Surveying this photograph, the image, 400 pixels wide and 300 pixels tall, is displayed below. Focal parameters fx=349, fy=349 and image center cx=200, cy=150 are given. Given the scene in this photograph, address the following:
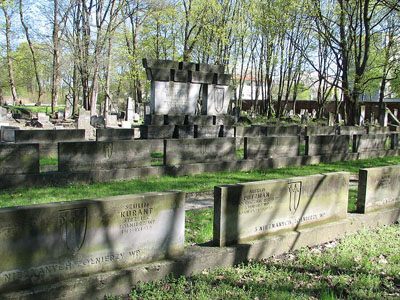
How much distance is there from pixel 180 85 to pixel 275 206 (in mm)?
9936

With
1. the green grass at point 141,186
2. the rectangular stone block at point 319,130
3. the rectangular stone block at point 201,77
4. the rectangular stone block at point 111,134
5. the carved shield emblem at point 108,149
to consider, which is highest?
the rectangular stone block at point 201,77

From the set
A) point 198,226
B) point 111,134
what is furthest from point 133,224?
point 111,134

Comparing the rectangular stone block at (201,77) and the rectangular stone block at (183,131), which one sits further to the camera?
the rectangular stone block at (201,77)

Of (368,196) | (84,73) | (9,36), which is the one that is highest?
(9,36)

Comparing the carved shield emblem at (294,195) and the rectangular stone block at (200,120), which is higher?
the rectangular stone block at (200,120)

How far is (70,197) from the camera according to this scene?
284 inches

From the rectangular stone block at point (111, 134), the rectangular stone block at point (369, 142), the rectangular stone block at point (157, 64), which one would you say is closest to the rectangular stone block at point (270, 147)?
the rectangular stone block at point (369, 142)

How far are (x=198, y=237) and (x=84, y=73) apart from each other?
90.7ft

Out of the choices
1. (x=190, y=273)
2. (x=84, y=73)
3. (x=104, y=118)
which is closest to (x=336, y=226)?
(x=190, y=273)

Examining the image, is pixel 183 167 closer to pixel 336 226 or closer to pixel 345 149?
pixel 336 226

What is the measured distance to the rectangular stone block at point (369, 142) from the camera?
1345 cm

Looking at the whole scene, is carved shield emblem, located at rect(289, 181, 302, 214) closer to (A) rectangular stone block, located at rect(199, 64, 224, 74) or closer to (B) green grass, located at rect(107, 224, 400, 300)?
(B) green grass, located at rect(107, 224, 400, 300)

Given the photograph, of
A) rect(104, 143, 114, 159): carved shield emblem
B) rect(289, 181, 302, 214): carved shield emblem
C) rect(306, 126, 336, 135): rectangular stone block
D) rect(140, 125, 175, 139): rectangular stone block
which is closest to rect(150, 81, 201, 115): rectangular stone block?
rect(140, 125, 175, 139): rectangular stone block

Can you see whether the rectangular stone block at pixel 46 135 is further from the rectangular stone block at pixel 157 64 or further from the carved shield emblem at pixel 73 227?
the carved shield emblem at pixel 73 227
